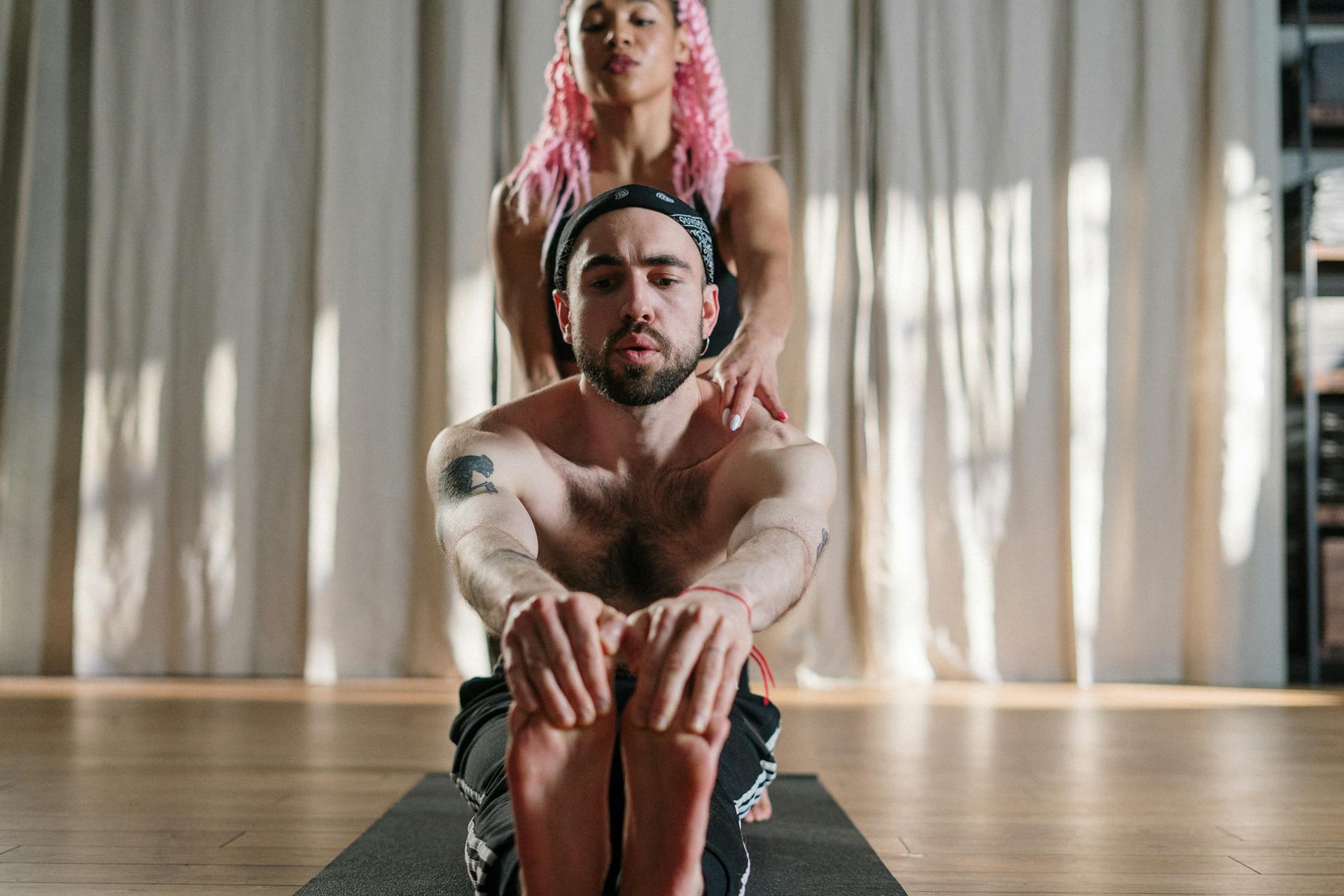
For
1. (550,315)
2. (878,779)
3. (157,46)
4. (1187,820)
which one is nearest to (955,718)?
(878,779)

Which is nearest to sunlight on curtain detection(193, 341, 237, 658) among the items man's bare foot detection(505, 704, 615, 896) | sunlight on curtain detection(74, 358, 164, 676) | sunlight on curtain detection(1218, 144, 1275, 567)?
sunlight on curtain detection(74, 358, 164, 676)

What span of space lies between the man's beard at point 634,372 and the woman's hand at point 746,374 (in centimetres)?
12

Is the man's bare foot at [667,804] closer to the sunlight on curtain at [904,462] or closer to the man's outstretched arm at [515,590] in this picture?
the man's outstretched arm at [515,590]

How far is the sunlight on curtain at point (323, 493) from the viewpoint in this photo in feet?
11.2

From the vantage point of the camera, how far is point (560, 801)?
102cm

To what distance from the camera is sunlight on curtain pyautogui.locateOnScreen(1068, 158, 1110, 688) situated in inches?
133

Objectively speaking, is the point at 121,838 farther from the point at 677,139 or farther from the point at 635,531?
the point at 677,139

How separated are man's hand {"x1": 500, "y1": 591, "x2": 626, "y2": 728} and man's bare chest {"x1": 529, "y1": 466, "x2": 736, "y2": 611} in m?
0.46

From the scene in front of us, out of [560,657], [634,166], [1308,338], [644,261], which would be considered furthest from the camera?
[1308,338]

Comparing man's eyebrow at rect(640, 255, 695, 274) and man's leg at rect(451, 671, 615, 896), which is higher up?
man's eyebrow at rect(640, 255, 695, 274)

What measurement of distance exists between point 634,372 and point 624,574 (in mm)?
286

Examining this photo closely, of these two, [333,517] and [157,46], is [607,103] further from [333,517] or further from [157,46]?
[157,46]

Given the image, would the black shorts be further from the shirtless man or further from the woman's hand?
the woman's hand

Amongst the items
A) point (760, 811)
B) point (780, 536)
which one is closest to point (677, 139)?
point (780, 536)
